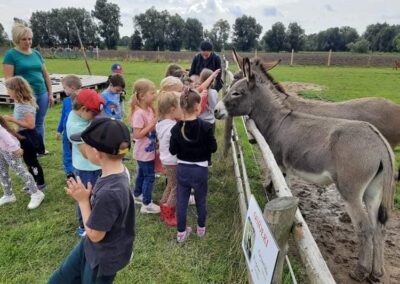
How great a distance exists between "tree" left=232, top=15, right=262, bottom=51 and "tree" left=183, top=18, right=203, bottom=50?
7668 millimetres

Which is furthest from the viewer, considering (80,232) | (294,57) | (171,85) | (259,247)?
(294,57)

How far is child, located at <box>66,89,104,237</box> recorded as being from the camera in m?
3.21

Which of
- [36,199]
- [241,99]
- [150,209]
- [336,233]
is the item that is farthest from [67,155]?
[336,233]

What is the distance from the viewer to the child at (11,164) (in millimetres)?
3928

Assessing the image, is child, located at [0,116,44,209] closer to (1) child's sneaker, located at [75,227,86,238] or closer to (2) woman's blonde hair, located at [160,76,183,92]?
(1) child's sneaker, located at [75,227,86,238]

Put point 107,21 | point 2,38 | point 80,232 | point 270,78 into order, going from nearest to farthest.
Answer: point 80,232, point 270,78, point 2,38, point 107,21

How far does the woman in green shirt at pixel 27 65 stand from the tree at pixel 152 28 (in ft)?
213

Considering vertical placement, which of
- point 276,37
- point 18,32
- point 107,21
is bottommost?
point 18,32

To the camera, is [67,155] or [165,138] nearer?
[165,138]

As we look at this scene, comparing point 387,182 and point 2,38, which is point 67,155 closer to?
point 387,182

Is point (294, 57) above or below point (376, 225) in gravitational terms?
above

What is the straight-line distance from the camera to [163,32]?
69750 millimetres

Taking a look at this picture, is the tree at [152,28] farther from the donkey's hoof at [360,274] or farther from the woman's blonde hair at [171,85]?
the donkey's hoof at [360,274]

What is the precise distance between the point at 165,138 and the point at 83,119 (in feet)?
2.92
